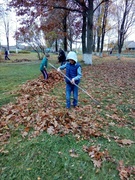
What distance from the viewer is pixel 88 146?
3.17 metres

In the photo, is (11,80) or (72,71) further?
(11,80)

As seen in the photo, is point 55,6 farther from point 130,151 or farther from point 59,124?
point 130,151

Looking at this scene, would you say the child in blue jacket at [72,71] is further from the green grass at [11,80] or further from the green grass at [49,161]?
the green grass at [11,80]

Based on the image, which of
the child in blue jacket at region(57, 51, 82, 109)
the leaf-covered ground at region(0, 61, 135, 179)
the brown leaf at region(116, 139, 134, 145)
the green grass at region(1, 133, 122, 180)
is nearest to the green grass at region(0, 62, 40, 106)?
the leaf-covered ground at region(0, 61, 135, 179)

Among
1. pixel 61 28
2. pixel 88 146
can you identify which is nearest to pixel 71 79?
pixel 88 146

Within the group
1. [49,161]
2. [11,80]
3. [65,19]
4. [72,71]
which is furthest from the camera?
[65,19]

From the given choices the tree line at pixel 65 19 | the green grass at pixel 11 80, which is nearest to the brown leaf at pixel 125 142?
the green grass at pixel 11 80

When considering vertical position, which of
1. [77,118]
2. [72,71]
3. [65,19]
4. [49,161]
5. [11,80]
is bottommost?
[49,161]

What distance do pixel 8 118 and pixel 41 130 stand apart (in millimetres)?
1098

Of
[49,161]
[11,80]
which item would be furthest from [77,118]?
[11,80]

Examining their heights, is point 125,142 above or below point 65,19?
below

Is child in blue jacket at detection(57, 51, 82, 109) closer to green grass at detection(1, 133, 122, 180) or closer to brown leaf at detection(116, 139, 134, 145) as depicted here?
green grass at detection(1, 133, 122, 180)

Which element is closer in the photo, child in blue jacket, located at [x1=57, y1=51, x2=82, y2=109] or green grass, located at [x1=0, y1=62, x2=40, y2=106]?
child in blue jacket, located at [x1=57, y1=51, x2=82, y2=109]

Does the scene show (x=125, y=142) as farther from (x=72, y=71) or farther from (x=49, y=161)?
(x=72, y=71)
